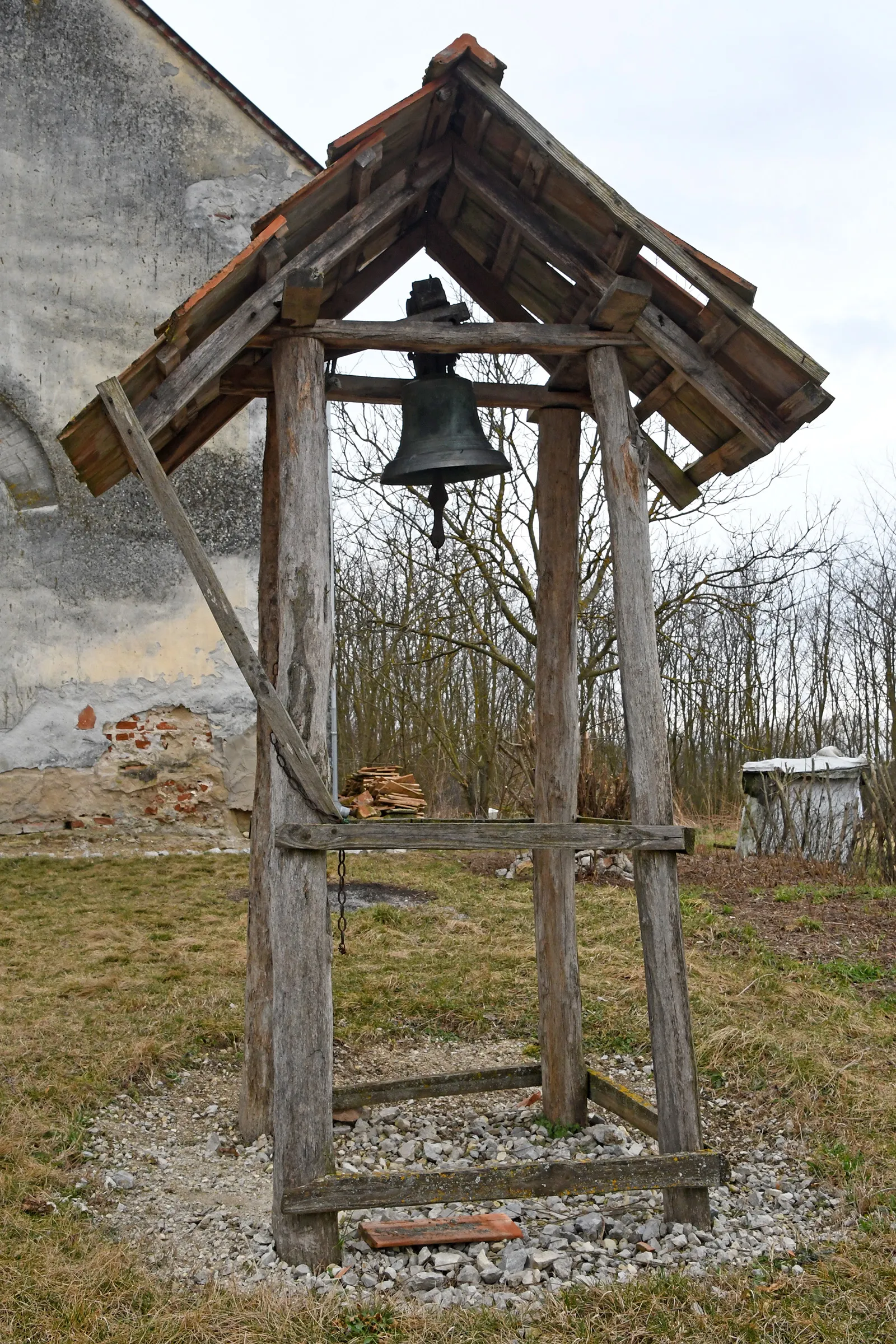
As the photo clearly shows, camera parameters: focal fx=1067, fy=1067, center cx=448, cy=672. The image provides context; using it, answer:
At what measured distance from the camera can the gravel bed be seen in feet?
10.6

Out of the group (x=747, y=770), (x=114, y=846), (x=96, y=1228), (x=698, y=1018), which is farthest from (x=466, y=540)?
(x=96, y=1228)

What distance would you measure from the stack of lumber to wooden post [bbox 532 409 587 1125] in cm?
818

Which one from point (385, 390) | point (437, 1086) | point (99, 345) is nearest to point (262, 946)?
point (437, 1086)

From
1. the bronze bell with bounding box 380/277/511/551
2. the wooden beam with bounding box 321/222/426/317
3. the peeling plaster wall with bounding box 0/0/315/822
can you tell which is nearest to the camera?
the bronze bell with bounding box 380/277/511/551

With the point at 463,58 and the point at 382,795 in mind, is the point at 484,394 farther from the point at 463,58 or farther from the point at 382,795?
the point at 382,795

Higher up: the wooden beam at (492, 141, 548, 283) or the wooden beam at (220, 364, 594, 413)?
the wooden beam at (492, 141, 548, 283)

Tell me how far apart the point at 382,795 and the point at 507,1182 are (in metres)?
9.79

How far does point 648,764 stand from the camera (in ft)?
12.2

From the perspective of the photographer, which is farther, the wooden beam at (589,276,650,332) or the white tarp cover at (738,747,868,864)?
the white tarp cover at (738,747,868,864)

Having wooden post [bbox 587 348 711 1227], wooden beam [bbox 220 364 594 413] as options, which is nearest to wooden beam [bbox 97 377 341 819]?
wooden beam [bbox 220 364 594 413]

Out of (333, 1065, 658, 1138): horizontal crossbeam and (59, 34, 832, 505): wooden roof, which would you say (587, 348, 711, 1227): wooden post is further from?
(333, 1065, 658, 1138): horizontal crossbeam

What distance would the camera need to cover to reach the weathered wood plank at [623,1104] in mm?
3967

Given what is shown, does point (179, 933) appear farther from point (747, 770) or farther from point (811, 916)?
point (747, 770)

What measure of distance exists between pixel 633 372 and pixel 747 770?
9.18 metres
